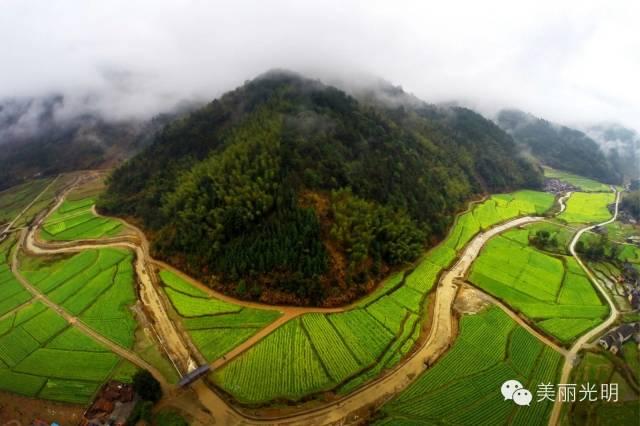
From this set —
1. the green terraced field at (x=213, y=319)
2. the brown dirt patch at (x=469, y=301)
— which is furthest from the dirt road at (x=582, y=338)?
the green terraced field at (x=213, y=319)

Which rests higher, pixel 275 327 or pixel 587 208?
pixel 587 208

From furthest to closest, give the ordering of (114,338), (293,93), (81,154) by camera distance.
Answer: (81,154)
(293,93)
(114,338)

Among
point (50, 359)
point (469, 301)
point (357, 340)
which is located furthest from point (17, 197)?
point (469, 301)

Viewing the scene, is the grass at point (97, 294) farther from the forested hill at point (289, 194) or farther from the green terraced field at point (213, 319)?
the forested hill at point (289, 194)

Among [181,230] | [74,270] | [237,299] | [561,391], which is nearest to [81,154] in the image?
[74,270]

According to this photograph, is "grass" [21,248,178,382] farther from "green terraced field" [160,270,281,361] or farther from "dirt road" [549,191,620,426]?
"dirt road" [549,191,620,426]

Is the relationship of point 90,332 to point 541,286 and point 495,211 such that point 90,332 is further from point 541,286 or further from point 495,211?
point 495,211

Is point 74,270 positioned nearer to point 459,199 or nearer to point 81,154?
point 459,199

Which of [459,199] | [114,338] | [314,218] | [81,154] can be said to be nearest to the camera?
[114,338]
